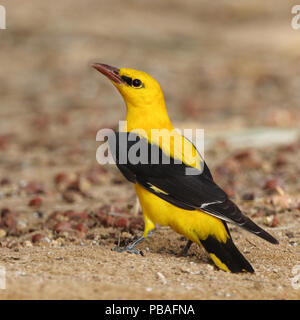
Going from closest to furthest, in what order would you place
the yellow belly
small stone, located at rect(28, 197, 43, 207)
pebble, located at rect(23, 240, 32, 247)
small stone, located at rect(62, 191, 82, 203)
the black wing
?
1. the black wing
2. the yellow belly
3. pebble, located at rect(23, 240, 32, 247)
4. small stone, located at rect(28, 197, 43, 207)
5. small stone, located at rect(62, 191, 82, 203)

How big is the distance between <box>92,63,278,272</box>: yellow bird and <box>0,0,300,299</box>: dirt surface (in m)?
0.20

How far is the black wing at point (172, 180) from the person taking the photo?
12.5ft

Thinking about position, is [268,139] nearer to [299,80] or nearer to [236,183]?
[236,183]

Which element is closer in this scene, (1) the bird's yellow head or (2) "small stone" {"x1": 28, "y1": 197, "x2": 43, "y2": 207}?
(1) the bird's yellow head

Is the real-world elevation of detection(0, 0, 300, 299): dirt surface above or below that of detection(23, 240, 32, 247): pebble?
above

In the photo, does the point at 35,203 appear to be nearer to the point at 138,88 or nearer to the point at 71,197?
the point at 71,197

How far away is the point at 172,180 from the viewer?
13.2 feet

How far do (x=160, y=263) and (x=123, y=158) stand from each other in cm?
84

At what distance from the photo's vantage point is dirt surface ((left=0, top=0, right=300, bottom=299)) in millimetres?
3693

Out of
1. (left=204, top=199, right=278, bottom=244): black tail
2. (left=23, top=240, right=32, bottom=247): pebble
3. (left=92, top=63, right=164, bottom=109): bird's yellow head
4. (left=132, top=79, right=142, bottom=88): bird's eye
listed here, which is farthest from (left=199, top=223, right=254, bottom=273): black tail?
(left=23, top=240, right=32, bottom=247): pebble

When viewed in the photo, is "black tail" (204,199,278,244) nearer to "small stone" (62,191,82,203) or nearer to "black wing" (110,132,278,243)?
"black wing" (110,132,278,243)

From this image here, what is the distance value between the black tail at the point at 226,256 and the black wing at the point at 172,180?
22cm

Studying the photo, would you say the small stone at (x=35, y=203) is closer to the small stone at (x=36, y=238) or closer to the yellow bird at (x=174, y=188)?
the small stone at (x=36, y=238)

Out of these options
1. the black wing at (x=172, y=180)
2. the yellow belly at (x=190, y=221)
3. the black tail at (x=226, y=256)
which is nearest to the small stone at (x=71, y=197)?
the black wing at (x=172, y=180)
